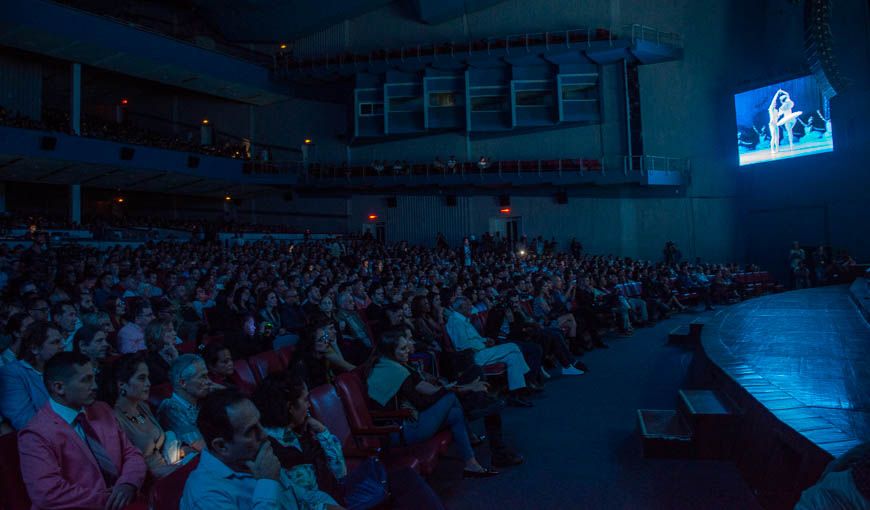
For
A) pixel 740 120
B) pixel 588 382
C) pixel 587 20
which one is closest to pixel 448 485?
pixel 588 382

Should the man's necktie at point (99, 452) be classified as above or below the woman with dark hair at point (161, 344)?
below

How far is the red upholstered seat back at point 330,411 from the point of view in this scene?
10.4 feet

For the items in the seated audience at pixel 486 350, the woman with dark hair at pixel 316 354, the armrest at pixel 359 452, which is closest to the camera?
the armrest at pixel 359 452

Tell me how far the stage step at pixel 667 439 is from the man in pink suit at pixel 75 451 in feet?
9.95

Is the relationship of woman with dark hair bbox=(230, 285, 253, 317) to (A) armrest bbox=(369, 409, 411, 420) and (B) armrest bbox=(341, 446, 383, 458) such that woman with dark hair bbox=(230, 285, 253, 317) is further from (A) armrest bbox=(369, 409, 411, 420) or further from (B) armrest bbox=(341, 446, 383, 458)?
(B) armrest bbox=(341, 446, 383, 458)

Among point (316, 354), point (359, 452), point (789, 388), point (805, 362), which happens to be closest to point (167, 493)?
point (359, 452)

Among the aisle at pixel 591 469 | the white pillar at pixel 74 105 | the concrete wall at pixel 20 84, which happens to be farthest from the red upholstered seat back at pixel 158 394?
the concrete wall at pixel 20 84

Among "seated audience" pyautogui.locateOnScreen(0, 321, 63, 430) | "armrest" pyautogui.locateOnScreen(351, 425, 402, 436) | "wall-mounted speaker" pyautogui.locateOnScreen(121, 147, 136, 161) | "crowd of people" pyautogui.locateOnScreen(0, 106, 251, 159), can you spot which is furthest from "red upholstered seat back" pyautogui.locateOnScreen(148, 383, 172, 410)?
"wall-mounted speaker" pyautogui.locateOnScreen(121, 147, 136, 161)

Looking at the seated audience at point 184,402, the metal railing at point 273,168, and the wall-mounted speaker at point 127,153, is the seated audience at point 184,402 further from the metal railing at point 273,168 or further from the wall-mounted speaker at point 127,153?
the metal railing at point 273,168

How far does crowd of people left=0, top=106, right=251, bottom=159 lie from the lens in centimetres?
1605

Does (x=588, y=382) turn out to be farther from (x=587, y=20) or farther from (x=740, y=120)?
(x=587, y=20)

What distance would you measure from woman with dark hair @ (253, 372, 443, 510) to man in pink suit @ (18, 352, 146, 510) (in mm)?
555

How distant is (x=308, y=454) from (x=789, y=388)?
295 centimetres

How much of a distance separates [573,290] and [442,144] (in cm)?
1348
